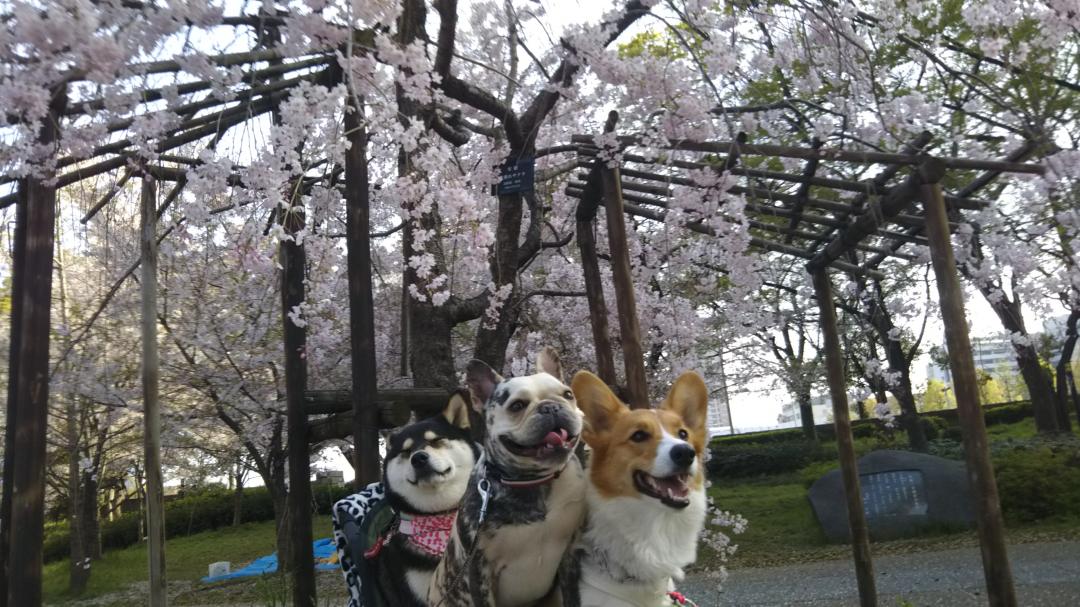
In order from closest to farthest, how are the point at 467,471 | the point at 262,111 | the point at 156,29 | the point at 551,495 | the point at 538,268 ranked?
the point at 551,495 < the point at 156,29 < the point at 467,471 < the point at 262,111 < the point at 538,268

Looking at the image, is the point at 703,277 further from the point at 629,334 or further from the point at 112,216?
the point at 112,216

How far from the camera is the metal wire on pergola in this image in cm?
465

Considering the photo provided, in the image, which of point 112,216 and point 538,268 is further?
point 538,268

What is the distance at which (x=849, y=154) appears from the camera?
4945 mm

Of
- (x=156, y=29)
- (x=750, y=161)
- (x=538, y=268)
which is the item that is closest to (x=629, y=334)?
(x=156, y=29)

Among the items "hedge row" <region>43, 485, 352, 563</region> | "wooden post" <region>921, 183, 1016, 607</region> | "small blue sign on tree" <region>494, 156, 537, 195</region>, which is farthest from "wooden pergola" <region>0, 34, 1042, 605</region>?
"hedge row" <region>43, 485, 352, 563</region>

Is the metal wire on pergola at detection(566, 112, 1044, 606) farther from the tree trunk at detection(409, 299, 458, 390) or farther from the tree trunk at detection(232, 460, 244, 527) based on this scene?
the tree trunk at detection(232, 460, 244, 527)

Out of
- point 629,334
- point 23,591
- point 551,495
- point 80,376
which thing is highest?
point 80,376

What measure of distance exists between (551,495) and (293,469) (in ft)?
11.7

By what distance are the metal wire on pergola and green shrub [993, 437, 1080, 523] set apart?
7.32 m

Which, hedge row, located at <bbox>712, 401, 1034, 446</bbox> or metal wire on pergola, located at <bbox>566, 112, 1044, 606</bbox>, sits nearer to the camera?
metal wire on pergola, located at <bbox>566, 112, 1044, 606</bbox>

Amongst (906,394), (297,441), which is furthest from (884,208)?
(906,394)

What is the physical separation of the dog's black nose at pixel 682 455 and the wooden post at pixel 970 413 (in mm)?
2864

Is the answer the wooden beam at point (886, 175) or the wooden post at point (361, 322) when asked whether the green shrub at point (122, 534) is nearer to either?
the wooden post at point (361, 322)
